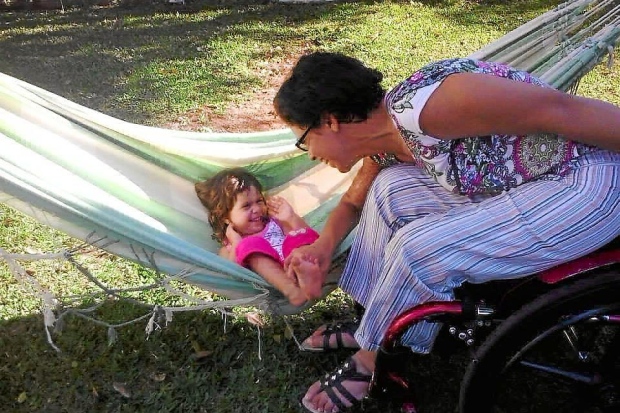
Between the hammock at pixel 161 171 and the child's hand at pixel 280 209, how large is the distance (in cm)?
4

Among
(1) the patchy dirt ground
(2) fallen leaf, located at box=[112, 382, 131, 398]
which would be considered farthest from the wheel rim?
(1) the patchy dirt ground

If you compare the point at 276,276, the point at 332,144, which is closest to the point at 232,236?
the point at 276,276

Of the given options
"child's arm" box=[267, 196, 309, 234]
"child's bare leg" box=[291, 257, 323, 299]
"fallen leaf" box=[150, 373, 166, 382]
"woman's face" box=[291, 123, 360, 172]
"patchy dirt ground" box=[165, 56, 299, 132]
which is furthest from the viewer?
"patchy dirt ground" box=[165, 56, 299, 132]

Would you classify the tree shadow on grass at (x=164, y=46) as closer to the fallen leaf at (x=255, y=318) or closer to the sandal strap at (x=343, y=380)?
the fallen leaf at (x=255, y=318)

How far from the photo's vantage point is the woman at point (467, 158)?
1.48 m

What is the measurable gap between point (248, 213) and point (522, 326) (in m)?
1.12

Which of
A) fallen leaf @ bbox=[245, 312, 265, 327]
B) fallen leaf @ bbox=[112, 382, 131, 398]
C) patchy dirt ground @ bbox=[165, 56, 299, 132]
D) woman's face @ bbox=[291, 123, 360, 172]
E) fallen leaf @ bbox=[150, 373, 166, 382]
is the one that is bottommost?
fallen leaf @ bbox=[112, 382, 131, 398]

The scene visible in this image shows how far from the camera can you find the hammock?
5.84 feet

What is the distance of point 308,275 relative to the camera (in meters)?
1.94

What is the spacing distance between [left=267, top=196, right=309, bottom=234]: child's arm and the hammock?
1.7 inches

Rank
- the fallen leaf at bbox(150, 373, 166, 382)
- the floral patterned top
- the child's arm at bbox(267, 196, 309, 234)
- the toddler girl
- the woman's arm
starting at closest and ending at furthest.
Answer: the woman's arm, the floral patterned top, the toddler girl, the fallen leaf at bbox(150, 373, 166, 382), the child's arm at bbox(267, 196, 309, 234)

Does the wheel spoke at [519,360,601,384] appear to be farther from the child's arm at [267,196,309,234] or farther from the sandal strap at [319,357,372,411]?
the child's arm at [267,196,309,234]

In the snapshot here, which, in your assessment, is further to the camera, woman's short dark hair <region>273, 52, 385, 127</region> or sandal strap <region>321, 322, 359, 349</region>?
sandal strap <region>321, 322, 359, 349</region>

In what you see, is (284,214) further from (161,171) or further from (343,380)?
(343,380)
